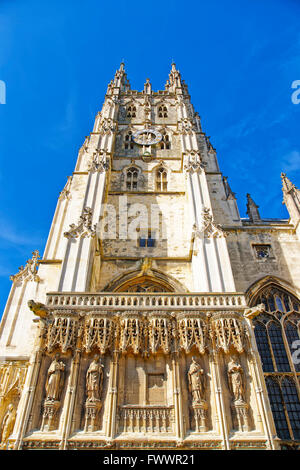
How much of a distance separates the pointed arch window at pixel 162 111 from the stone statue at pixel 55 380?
23.8 m

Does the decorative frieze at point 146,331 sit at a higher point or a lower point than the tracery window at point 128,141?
lower

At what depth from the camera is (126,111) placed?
29.1 meters

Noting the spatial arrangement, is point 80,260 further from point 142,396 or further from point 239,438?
point 239,438

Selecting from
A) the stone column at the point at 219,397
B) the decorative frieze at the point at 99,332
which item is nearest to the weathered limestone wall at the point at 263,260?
the stone column at the point at 219,397

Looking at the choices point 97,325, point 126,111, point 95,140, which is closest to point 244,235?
point 97,325

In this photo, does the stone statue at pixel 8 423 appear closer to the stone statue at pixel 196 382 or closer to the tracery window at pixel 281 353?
the stone statue at pixel 196 382

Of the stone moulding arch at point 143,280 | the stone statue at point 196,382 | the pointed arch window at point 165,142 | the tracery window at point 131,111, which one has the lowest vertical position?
the stone statue at point 196,382

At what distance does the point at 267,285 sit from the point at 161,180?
9628 millimetres

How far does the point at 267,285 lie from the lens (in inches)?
584

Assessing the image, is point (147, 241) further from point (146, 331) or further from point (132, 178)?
point (146, 331)

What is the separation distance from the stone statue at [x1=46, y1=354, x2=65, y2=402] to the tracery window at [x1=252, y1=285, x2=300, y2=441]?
7.21 metres

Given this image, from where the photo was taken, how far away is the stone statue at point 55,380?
8.84m

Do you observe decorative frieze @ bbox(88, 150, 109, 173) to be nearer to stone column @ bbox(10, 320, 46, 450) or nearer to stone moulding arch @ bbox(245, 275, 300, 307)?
stone moulding arch @ bbox(245, 275, 300, 307)

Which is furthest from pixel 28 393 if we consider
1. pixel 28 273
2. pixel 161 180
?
pixel 161 180
